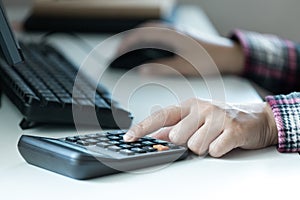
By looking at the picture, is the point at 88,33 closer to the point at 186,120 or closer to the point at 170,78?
the point at 170,78

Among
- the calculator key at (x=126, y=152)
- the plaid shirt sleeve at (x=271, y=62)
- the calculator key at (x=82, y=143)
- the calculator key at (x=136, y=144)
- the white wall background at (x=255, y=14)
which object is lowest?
the white wall background at (x=255, y=14)

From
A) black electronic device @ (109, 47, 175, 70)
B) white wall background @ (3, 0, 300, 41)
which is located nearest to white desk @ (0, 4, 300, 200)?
black electronic device @ (109, 47, 175, 70)

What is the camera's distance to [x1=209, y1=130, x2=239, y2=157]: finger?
2.45 feet

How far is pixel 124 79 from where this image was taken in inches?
46.3

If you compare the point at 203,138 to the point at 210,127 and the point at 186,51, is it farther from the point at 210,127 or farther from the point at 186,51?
the point at 186,51

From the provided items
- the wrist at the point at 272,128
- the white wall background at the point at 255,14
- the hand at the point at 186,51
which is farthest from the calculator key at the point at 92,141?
the white wall background at the point at 255,14

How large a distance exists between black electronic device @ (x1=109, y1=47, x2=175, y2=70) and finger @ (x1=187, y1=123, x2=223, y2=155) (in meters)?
0.51

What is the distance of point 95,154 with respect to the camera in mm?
675

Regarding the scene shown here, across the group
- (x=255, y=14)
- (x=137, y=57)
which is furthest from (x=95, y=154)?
(x=255, y=14)

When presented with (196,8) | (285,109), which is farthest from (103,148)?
(196,8)

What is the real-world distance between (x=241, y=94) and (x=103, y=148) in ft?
1.37

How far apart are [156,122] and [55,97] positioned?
0.17m

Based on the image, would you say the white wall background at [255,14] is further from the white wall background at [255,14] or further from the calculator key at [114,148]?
the calculator key at [114,148]

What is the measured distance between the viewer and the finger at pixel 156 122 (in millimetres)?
757
